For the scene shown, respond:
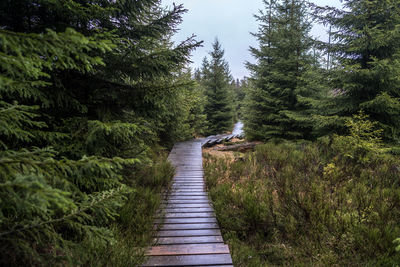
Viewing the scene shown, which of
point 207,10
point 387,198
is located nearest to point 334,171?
point 387,198

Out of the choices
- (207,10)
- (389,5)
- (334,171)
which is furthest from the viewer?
(207,10)

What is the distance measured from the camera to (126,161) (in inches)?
73.0

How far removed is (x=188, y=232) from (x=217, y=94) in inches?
740

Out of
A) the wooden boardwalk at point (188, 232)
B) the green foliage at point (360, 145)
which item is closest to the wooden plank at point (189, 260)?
the wooden boardwalk at point (188, 232)

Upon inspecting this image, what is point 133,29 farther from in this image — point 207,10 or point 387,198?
point 207,10

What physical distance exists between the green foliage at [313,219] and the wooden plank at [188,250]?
0.39 meters

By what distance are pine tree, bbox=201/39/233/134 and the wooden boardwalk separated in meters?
15.9

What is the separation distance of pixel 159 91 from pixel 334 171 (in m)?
5.80

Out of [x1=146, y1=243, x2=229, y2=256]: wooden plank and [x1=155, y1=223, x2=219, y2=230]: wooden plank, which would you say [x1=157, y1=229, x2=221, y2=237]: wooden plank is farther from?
[x1=146, y1=243, x2=229, y2=256]: wooden plank

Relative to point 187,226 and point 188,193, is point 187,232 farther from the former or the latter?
point 188,193

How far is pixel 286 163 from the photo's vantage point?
731 cm

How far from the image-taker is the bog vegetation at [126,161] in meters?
1.54

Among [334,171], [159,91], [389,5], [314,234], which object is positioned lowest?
[314,234]

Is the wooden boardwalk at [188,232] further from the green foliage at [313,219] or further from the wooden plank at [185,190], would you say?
the green foliage at [313,219]
